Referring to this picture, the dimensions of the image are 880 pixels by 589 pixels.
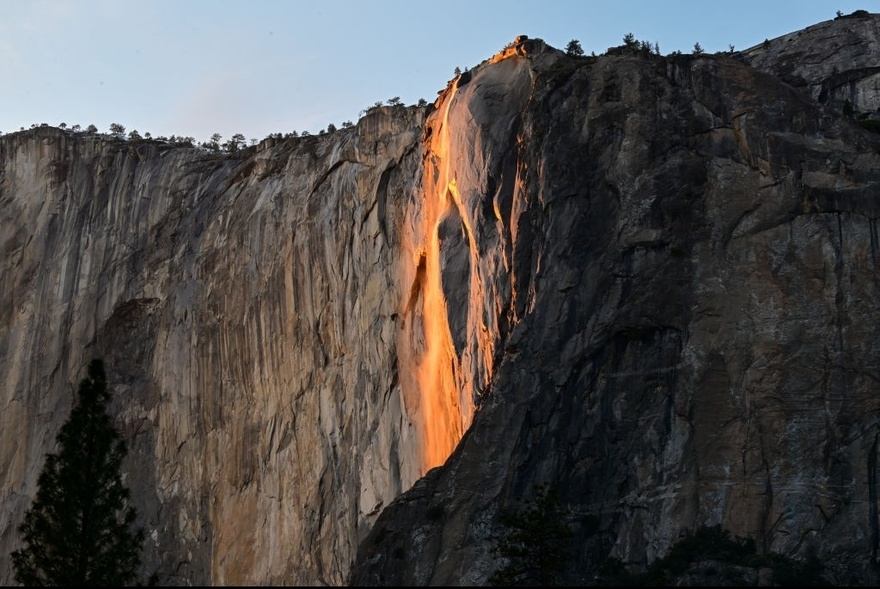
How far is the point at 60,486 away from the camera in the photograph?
4075 cm

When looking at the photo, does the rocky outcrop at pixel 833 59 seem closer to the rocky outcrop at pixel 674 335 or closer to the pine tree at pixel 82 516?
the rocky outcrop at pixel 674 335

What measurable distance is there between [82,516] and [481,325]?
601 inches

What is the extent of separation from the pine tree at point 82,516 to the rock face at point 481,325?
8.07 metres

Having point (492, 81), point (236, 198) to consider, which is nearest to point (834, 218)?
point (492, 81)

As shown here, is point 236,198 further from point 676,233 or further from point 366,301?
point 676,233

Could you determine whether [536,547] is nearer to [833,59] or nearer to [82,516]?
[82,516]

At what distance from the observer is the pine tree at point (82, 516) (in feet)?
129

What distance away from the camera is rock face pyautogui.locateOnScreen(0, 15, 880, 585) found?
150ft

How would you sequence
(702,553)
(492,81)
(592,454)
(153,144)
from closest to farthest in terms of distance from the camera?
(702,553)
(592,454)
(492,81)
(153,144)

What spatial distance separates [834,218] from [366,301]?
18875 millimetres

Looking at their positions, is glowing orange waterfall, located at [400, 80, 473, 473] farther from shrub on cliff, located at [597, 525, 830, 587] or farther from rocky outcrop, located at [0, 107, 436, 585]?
shrub on cliff, located at [597, 525, 830, 587]

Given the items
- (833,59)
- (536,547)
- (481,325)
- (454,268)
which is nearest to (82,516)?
(536,547)

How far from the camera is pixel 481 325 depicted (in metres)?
52.2

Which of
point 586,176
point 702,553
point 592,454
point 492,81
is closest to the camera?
point 702,553
